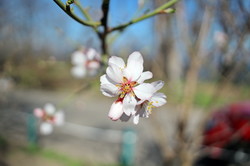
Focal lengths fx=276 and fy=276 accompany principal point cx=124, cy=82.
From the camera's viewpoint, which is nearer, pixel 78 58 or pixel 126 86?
pixel 126 86

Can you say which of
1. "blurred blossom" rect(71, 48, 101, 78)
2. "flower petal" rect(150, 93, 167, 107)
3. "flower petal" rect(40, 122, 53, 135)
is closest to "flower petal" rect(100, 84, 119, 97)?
"flower petal" rect(150, 93, 167, 107)

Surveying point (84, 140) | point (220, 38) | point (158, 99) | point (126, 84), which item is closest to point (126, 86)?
point (126, 84)

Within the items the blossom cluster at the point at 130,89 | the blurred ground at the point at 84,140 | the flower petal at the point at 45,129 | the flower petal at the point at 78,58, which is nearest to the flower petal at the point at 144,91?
the blossom cluster at the point at 130,89

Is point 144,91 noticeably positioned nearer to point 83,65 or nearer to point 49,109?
point 83,65

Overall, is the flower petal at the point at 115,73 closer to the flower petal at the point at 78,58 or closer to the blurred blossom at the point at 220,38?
the flower petal at the point at 78,58

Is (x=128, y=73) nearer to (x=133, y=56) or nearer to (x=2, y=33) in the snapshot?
(x=133, y=56)

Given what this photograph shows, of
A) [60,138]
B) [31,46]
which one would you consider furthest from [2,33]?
[60,138]

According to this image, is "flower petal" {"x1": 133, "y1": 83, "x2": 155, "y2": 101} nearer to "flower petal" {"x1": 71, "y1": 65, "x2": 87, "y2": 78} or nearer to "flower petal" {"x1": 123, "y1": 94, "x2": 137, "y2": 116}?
"flower petal" {"x1": 123, "y1": 94, "x2": 137, "y2": 116}
